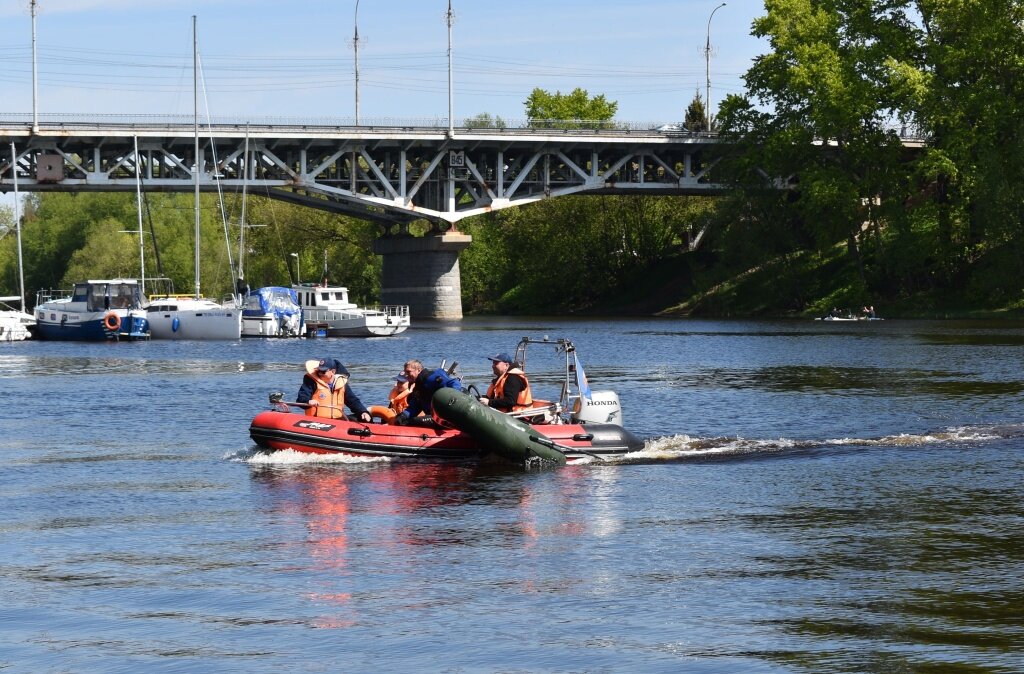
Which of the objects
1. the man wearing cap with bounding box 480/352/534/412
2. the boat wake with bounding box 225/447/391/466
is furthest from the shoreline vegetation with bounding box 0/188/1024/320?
the boat wake with bounding box 225/447/391/466

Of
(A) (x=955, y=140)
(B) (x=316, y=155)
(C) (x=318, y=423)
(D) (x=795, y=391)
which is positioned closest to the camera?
(C) (x=318, y=423)

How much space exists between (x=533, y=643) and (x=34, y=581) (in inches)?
241

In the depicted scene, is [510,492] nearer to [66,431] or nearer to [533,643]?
[533,643]

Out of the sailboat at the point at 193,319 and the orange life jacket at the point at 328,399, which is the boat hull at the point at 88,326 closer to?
the sailboat at the point at 193,319

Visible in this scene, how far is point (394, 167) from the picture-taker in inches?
4360

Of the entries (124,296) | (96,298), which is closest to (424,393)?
(96,298)

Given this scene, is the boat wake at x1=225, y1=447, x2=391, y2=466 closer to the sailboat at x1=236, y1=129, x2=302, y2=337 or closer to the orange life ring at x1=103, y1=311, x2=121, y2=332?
the orange life ring at x1=103, y1=311, x2=121, y2=332

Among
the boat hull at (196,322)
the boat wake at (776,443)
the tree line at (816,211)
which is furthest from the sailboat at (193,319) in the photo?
the boat wake at (776,443)

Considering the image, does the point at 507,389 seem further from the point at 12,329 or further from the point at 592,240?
→ the point at 592,240

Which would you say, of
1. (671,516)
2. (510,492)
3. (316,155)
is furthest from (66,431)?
(316,155)

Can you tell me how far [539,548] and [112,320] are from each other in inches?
2566

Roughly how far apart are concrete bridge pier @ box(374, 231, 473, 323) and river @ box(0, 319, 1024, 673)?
7122 centimetres

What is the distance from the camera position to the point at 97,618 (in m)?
15.9

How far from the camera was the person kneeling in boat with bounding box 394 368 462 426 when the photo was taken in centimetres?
2742
